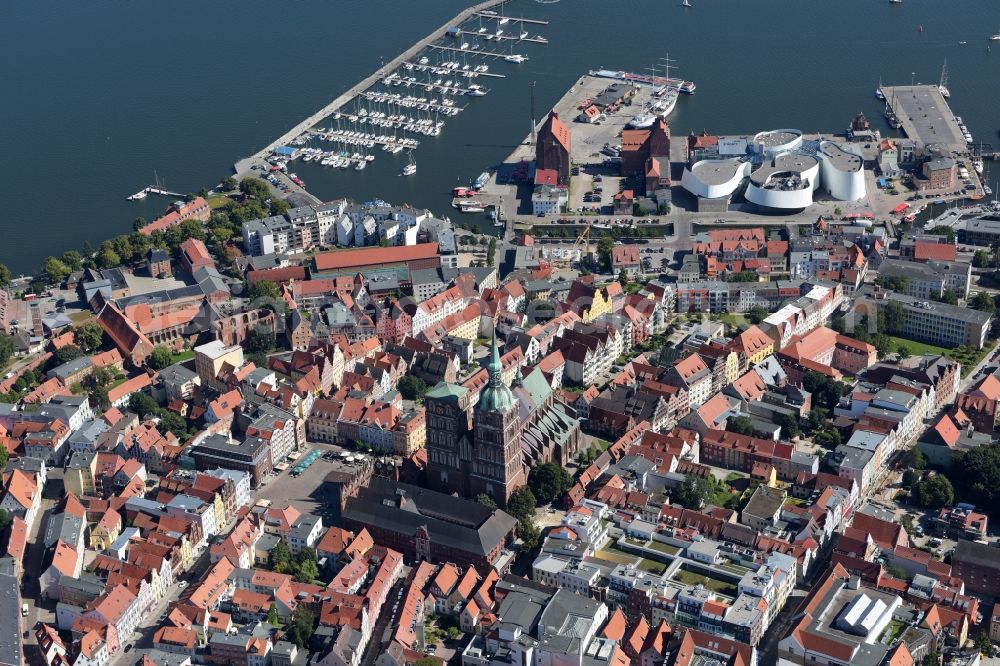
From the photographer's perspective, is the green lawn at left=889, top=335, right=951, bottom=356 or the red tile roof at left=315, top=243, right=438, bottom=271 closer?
the green lawn at left=889, top=335, right=951, bottom=356

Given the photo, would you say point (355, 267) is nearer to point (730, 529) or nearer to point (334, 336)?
point (334, 336)

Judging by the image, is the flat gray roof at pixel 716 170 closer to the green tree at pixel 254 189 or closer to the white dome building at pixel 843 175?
the white dome building at pixel 843 175

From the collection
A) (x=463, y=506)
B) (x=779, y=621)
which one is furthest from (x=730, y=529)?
(x=463, y=506)

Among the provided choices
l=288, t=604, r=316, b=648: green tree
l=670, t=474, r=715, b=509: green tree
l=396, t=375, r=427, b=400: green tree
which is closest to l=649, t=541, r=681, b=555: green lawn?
l=670, t=474, r=715, b=509: green tree

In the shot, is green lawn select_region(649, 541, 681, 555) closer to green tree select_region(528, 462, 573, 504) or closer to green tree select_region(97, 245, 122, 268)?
green tree select_region(528, 462, 573, 504)

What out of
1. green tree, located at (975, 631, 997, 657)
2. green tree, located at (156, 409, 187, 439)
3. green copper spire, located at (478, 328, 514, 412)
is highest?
green copper spire, located at (478, 328, 514, 412)

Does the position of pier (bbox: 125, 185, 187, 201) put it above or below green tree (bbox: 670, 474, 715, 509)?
above

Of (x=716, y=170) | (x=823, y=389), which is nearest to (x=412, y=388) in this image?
(x=823, y=389)

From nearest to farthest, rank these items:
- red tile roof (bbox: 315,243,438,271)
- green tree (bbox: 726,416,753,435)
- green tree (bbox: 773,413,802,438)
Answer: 1. green tree (bbox: 726,416,753,435)
2. green tree (bbox: 773,413,802,438)
3. red tile roof (bbox: 315,243,438,271)
